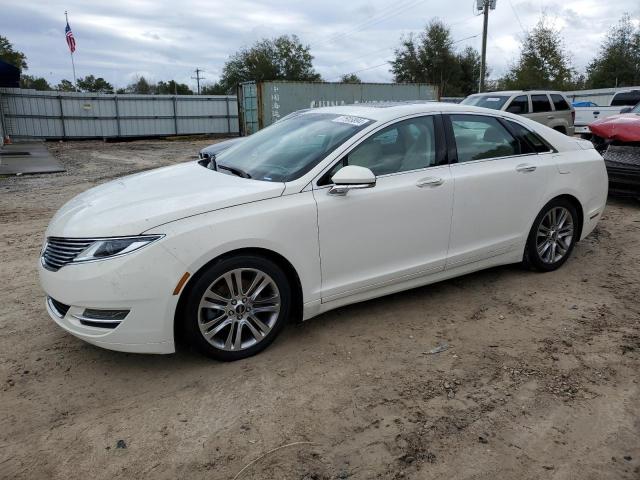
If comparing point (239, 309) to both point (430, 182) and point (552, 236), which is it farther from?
point (552, 236)

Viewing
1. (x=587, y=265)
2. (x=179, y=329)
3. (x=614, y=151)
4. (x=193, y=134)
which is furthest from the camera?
(x=193, y=134)

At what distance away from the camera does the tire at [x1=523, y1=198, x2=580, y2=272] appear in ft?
15.7

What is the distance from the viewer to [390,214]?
3771 millimetres

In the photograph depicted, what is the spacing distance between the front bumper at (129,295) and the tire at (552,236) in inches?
130

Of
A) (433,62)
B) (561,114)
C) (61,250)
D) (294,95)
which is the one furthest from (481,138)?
(433,62)

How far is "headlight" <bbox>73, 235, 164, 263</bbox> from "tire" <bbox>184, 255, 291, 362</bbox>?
0.39 metres

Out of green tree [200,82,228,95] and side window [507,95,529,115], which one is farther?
green tree [200,82,228,95]

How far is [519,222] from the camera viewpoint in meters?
4.57

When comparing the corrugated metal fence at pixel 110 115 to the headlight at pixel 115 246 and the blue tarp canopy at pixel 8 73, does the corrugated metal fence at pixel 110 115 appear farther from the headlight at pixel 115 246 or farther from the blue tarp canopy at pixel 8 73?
the headlight at pixel 115 246

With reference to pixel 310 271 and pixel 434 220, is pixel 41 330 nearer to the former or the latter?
pixel 310 271

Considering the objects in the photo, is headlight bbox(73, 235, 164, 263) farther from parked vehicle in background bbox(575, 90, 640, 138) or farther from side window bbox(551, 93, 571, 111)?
parked vehicle in background bbox(575, 90, 640, 138)

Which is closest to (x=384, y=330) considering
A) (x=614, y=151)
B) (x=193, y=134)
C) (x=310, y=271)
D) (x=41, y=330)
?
(x=310, y=271)

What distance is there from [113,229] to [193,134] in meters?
27.9

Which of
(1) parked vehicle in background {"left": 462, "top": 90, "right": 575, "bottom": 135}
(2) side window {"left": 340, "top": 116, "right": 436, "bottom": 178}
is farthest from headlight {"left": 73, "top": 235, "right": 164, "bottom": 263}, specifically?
(1) parked vehicle in background {"left": 462, "top": 90, "right": 575, "bottom": 135}
